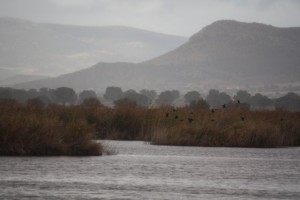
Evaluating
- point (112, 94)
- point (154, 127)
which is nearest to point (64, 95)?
point (112, 94)

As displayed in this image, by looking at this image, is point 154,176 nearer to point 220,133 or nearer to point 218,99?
point 220,133

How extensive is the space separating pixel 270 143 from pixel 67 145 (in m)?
13.3

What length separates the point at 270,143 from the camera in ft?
123

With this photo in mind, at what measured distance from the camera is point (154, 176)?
2391cm

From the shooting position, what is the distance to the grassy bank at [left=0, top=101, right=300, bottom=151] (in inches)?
1101

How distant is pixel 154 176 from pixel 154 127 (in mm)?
14569

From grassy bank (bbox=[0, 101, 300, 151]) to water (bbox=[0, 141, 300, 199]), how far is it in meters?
0.87

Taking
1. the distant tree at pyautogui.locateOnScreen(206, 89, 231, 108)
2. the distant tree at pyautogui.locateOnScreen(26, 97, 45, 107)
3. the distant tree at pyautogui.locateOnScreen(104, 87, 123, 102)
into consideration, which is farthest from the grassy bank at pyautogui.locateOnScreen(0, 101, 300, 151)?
the distant tree at pyautogui.locateOnScreen(104, 87, 123, 102)

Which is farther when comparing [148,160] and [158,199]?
[148,160]

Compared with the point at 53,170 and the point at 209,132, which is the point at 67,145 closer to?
the point at 53,170

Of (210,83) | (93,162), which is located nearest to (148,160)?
(93,162)

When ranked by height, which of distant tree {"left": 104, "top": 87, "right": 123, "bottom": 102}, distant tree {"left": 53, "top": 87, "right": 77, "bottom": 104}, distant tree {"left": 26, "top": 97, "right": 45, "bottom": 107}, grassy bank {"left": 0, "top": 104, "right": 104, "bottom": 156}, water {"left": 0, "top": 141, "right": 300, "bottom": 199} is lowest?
water {"left": 0, "top": 141, "right": 300, "bottom": 199}

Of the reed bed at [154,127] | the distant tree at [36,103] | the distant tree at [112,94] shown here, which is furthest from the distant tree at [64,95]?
the reed bed at [154,127]

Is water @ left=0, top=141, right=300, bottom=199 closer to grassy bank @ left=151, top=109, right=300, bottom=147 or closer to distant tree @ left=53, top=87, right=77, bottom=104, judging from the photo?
grassy bank @ left=151, top=109, right=300, bottom=147
